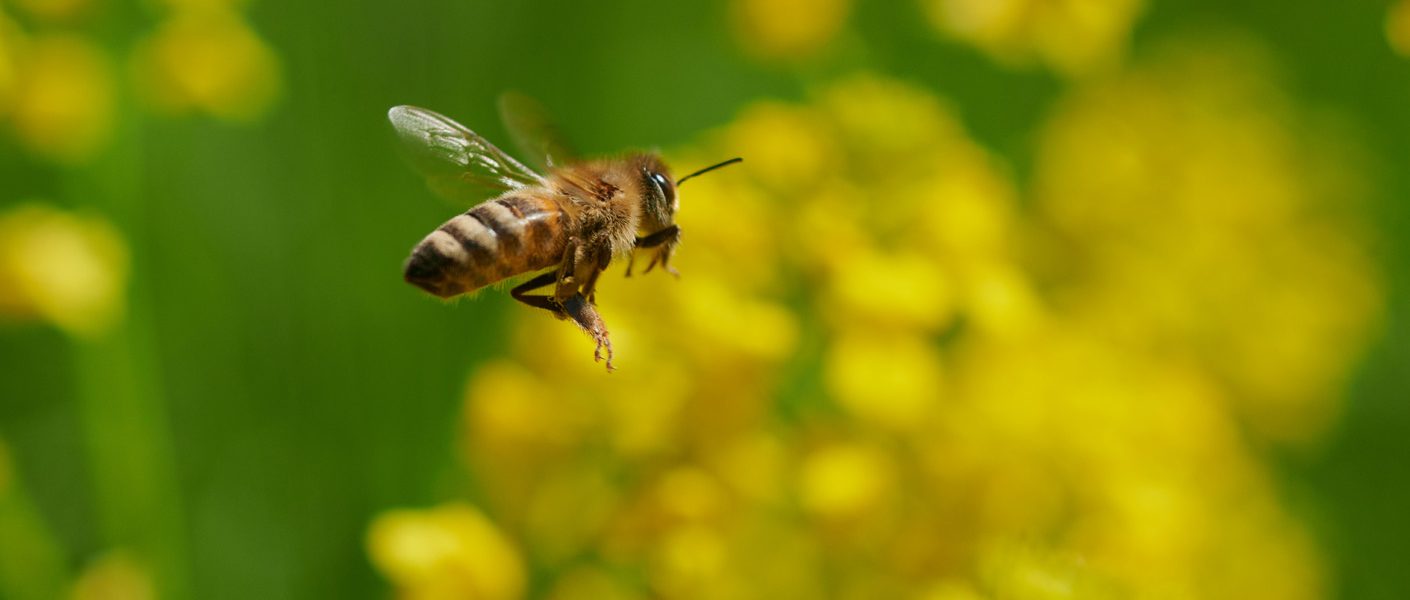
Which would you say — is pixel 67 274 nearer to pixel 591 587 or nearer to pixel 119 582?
pixel 119 582

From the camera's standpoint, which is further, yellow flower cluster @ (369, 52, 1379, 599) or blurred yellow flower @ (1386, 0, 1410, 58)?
yellow flower cluster @ (369, 52, 1379, 599)

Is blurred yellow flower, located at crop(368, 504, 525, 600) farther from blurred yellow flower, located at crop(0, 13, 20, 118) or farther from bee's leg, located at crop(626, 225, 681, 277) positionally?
blurred yellow flower, located at crop(0, 13, 20, 118)

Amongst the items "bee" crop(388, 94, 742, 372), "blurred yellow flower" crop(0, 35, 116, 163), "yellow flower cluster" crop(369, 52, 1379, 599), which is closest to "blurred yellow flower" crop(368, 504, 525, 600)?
"yellow flower cluster" crop(369, 52, 1379, 599)

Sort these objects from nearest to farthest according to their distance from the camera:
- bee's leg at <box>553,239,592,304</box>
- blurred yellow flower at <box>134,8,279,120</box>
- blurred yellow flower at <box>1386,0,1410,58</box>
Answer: blurred yellow flower at <box>1386,0,1410,58</box> → bee's leg at <box>553,239,592,304</box> → blurred yellow flower at <box>134,8,279,120</box>

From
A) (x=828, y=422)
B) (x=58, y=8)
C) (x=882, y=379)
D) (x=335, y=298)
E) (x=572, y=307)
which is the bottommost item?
(x=335, y=298)

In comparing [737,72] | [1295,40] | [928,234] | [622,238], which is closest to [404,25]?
[737,72]

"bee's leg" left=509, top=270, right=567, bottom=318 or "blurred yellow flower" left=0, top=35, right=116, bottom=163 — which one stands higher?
"bee's leg" left=509, top=270, right=567, bottom=318

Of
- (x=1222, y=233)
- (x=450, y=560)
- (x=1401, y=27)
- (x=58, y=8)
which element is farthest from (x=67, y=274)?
(x=1222, y=233)
